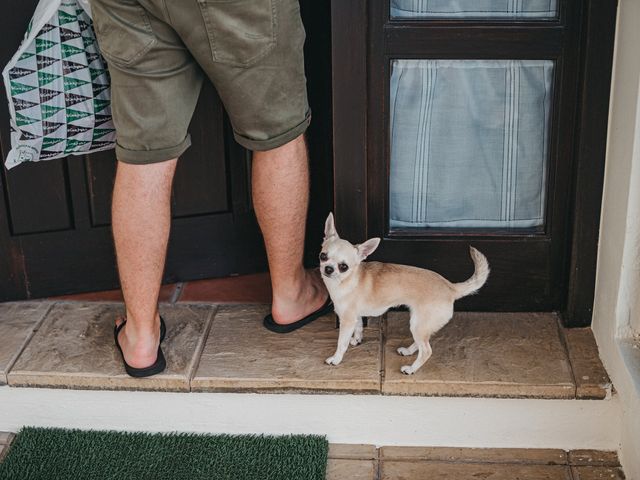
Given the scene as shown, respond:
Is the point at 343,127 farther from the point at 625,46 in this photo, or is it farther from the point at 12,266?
the point at 12,266

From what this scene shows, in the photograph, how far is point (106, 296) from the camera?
3076 millimetres

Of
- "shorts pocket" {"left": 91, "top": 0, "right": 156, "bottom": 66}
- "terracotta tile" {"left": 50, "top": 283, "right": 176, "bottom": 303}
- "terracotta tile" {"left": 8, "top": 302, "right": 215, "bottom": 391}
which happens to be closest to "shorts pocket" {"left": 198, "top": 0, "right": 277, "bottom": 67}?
"shorts pocket" {"left": 91, "top": 0, "right": 156, "bottom": 66}

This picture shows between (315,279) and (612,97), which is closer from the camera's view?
A: (612,97)

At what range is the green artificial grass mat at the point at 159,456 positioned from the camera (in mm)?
2482

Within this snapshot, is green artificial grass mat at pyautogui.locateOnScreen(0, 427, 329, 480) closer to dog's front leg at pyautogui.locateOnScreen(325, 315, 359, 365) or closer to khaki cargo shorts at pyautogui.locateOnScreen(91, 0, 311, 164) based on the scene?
dog's front leg at pyautogui.locateOnScreen(325, 315, 359, 365)

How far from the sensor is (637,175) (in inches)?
94.6

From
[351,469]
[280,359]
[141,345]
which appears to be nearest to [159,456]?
[141,345]

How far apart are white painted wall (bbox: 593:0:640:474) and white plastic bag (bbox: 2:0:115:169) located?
1.41 metres

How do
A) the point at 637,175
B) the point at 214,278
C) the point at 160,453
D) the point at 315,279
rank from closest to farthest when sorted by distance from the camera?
1. the point at 637,175
2. the point at 160,453
3. the point at 315,279
4. the point at 214,278

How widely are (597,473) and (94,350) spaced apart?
1482mm

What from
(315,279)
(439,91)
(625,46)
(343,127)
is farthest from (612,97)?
(315,279)

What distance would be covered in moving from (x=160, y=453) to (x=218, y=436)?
0.17 metres

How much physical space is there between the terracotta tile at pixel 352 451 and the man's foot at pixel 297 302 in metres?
0.41

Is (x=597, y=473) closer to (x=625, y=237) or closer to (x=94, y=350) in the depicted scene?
(x=625, y=237)
